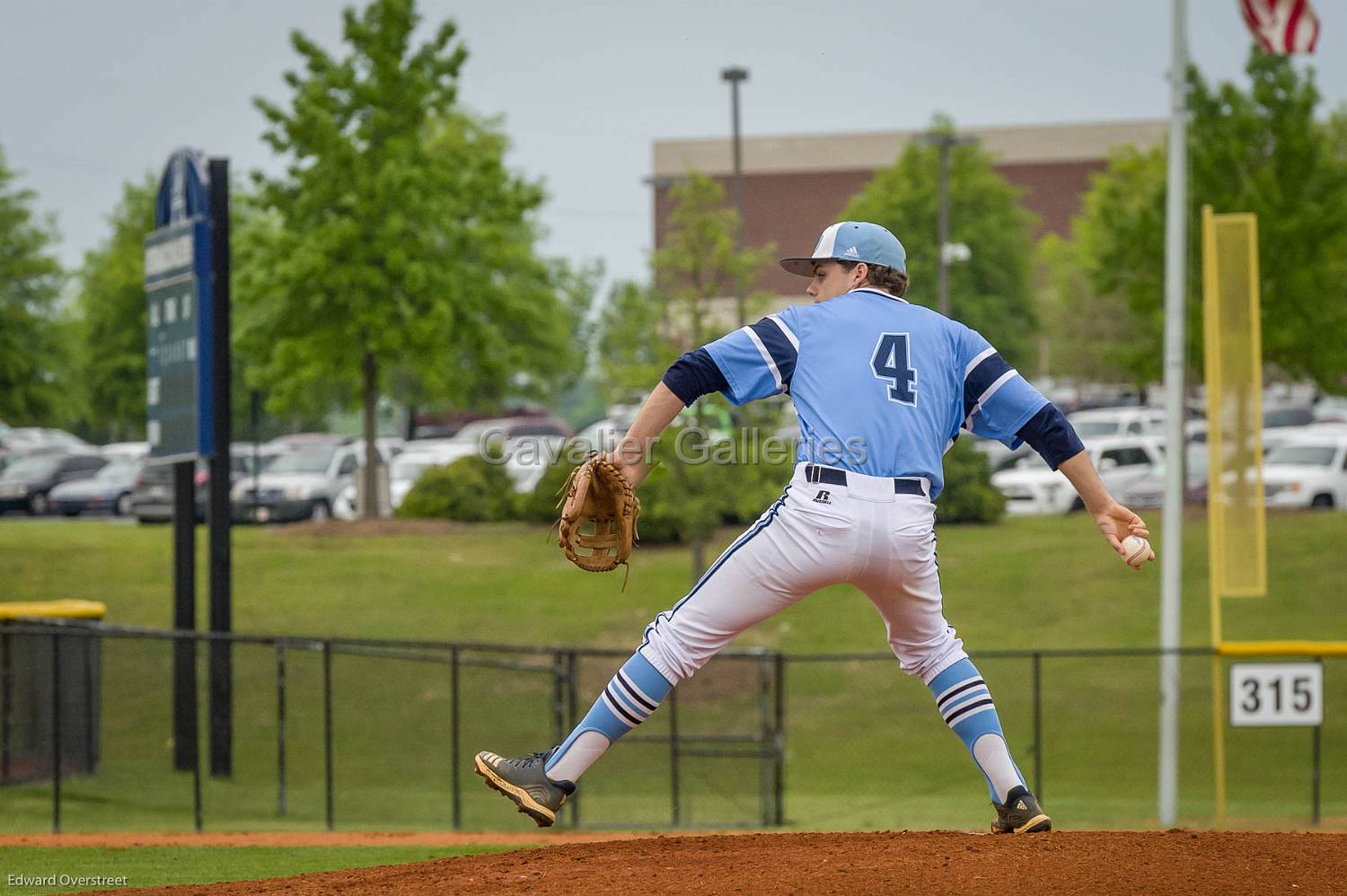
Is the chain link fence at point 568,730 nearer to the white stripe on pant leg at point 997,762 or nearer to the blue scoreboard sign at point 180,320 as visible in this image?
the blue scoreboard sign at point 180,320

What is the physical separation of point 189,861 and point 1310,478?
2655 cm

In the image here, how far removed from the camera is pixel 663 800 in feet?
51.4

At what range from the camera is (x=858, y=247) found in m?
5.90

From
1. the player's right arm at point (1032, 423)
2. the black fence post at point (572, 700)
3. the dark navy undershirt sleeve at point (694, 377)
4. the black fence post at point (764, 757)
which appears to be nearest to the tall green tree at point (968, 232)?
the black fence post at point (764, 757)

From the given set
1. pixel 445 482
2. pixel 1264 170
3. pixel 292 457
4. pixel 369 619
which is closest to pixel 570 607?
pixel 369 619

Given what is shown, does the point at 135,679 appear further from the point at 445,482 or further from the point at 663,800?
the point at 445,482

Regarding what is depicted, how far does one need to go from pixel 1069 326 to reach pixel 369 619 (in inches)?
1428

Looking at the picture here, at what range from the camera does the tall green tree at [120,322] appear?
45.7 meters

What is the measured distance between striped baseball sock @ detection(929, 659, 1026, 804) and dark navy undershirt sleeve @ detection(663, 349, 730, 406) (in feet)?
4.51

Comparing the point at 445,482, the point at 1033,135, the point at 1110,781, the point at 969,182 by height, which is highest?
the point at 1033,135

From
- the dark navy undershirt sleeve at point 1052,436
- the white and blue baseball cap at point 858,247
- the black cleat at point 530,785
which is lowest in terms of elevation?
the black cleat at point 530,785

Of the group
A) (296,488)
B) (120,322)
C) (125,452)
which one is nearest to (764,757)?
(296,488)

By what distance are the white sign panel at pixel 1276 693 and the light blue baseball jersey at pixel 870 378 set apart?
8.99m

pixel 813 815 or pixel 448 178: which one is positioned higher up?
pixel 448 178
